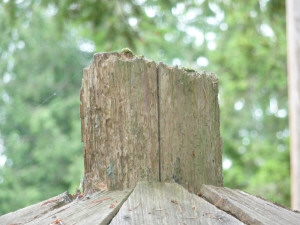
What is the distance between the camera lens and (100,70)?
5.41 ft

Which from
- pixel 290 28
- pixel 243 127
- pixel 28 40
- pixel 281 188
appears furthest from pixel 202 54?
pixel 290 28

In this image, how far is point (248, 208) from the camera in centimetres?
148

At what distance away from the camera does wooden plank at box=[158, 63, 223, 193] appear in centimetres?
163

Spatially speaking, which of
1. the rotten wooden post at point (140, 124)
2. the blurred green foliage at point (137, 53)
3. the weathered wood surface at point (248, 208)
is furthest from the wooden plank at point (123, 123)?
the blurred green foliage at point (137, 53)

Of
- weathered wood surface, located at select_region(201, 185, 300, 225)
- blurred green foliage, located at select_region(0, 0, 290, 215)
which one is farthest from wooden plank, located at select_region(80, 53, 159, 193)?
blurred green foliage, located at select_region(0, 0, 290, 215)

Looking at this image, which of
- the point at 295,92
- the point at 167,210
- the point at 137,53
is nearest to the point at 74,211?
the point at 167,210

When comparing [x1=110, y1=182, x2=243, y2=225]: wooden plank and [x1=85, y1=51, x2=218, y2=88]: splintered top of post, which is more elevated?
[x1=85, y1=51, x2=218, y2=88]: splintered top of post

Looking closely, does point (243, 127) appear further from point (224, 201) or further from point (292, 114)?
point (224, 201)

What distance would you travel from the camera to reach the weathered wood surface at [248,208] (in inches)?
56.2

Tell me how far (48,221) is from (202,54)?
1429 centimetres

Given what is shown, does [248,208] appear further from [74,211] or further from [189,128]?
[74,211]

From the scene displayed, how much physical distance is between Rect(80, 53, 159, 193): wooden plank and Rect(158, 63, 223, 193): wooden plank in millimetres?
29

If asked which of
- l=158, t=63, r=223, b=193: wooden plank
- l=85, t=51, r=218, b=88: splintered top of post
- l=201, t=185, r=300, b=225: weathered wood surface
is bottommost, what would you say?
l=201, t=185, r=300, b=225: weathered wood surface

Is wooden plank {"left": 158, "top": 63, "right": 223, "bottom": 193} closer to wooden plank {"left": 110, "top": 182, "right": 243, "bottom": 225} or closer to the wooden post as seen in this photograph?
wooden plank {"left": 110, "top": 182, "right": 243, "bottom": 225}
